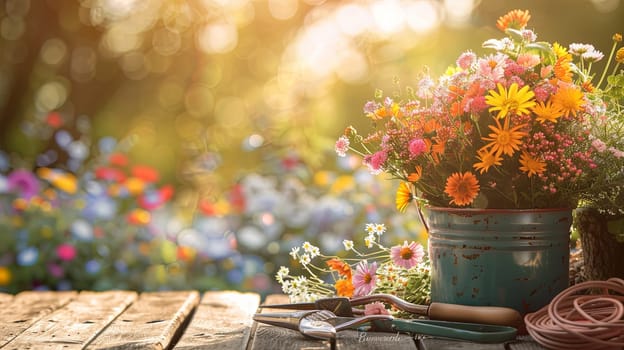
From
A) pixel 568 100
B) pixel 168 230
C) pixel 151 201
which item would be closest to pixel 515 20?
pixel 568 100

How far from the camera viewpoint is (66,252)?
335 cm

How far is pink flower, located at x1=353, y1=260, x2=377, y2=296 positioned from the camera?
2.04 m

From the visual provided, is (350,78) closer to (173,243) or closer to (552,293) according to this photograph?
(173,243)

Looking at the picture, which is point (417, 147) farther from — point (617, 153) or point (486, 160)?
point (617, 153)

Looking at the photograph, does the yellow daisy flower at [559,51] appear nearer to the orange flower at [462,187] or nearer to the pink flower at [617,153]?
the pink flower at [617,153]

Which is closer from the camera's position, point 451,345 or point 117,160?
point 451,345

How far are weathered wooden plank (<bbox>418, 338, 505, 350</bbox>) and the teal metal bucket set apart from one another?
0.17 meters

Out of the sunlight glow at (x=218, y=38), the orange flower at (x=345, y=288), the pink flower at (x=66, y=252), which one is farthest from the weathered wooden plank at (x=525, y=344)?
the sunlight glow at (x=218, y=38)

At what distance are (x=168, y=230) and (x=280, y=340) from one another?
2.01m

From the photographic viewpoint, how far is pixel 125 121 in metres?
5.80

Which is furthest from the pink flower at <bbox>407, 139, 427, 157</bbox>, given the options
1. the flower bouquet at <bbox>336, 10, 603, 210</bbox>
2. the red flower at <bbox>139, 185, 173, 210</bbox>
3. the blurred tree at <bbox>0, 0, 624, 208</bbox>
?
the blurred tree at <bbox>0, 0, 624, 208</bbox>

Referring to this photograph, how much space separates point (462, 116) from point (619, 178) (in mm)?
379

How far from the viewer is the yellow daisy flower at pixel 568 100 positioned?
5.50 ft

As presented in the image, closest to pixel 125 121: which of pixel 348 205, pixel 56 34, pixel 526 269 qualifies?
pixel 56 34
